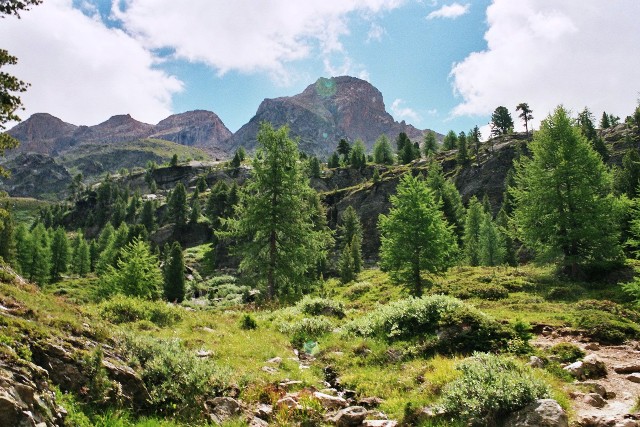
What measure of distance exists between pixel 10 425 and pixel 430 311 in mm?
12007

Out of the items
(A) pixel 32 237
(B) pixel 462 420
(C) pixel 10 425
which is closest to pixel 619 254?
(B) pixel 462 420

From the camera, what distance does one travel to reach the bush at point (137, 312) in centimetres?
1450

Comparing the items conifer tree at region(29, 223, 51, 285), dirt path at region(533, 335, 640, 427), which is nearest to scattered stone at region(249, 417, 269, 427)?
dirt path at region(533, 335, 640, 427)

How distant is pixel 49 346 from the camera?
23.1ft

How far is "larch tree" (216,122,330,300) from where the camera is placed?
27.1 m

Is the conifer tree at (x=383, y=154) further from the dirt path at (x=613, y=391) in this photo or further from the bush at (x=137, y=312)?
the dirt path at (x=613, y=391)

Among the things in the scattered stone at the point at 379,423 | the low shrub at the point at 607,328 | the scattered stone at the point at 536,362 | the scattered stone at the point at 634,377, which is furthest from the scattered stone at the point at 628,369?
the scattered stone at the point at 379,423

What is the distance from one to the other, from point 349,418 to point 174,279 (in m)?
56.6

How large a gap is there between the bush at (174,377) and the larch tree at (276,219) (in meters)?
17.5

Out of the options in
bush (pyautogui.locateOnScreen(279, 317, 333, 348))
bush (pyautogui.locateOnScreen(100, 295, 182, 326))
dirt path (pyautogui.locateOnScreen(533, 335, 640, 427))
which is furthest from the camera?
bush (pyautogui.locateOnScreen(279, 317, 333, 348))

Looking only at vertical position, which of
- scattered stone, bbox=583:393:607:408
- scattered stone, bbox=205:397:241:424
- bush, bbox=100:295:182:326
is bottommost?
scattered stone, bbox=583:393:607:408

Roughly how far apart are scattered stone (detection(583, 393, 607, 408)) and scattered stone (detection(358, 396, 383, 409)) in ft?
14.0

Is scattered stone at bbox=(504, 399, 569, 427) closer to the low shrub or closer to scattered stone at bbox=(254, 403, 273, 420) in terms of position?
scattered stone at bbox=(254, 403, 273, 420)

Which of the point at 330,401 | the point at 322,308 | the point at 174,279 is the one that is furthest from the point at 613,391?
the point at 174,279
